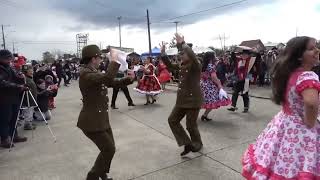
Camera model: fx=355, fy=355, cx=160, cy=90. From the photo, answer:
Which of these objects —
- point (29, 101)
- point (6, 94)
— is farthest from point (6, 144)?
point (29, 101)

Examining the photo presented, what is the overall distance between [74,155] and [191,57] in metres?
2.61

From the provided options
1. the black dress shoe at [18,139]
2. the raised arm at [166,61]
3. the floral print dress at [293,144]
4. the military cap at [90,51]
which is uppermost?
the military cap at [90,51]

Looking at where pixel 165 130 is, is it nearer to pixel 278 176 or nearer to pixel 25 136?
pixel 25 136

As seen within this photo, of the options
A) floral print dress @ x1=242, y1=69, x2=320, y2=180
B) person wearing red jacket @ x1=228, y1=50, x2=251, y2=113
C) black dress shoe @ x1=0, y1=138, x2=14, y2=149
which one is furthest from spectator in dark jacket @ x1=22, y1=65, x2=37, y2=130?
floral print dress @ x1=242, y1=69, x2=320, y2=180

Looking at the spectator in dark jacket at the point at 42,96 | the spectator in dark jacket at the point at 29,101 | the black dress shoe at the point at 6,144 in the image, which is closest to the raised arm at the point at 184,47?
the black dress shoe at the point at 6,144

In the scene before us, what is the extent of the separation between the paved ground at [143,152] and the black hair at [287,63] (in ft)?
6.86

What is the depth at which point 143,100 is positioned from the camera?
→ 1275 centimetres

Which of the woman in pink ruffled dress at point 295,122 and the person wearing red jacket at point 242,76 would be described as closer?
the woman in pink ruffled dress at point 295,122

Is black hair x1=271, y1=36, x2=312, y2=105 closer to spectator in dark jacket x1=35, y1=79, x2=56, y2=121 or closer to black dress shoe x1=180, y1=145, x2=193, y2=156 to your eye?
black dress shoe x1=180, y1=145, x2=193, y2=156

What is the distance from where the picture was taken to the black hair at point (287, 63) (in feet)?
9.05

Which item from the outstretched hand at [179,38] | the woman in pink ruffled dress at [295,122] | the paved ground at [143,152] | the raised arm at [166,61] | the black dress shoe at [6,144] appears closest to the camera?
the woman in pink ruffled dress at [295,122]

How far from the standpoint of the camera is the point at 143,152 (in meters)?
6.02

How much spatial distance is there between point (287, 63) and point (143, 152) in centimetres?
371

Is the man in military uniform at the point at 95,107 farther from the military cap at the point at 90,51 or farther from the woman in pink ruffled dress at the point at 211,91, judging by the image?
the woman in pink ruffled dress at the point at 211,91
